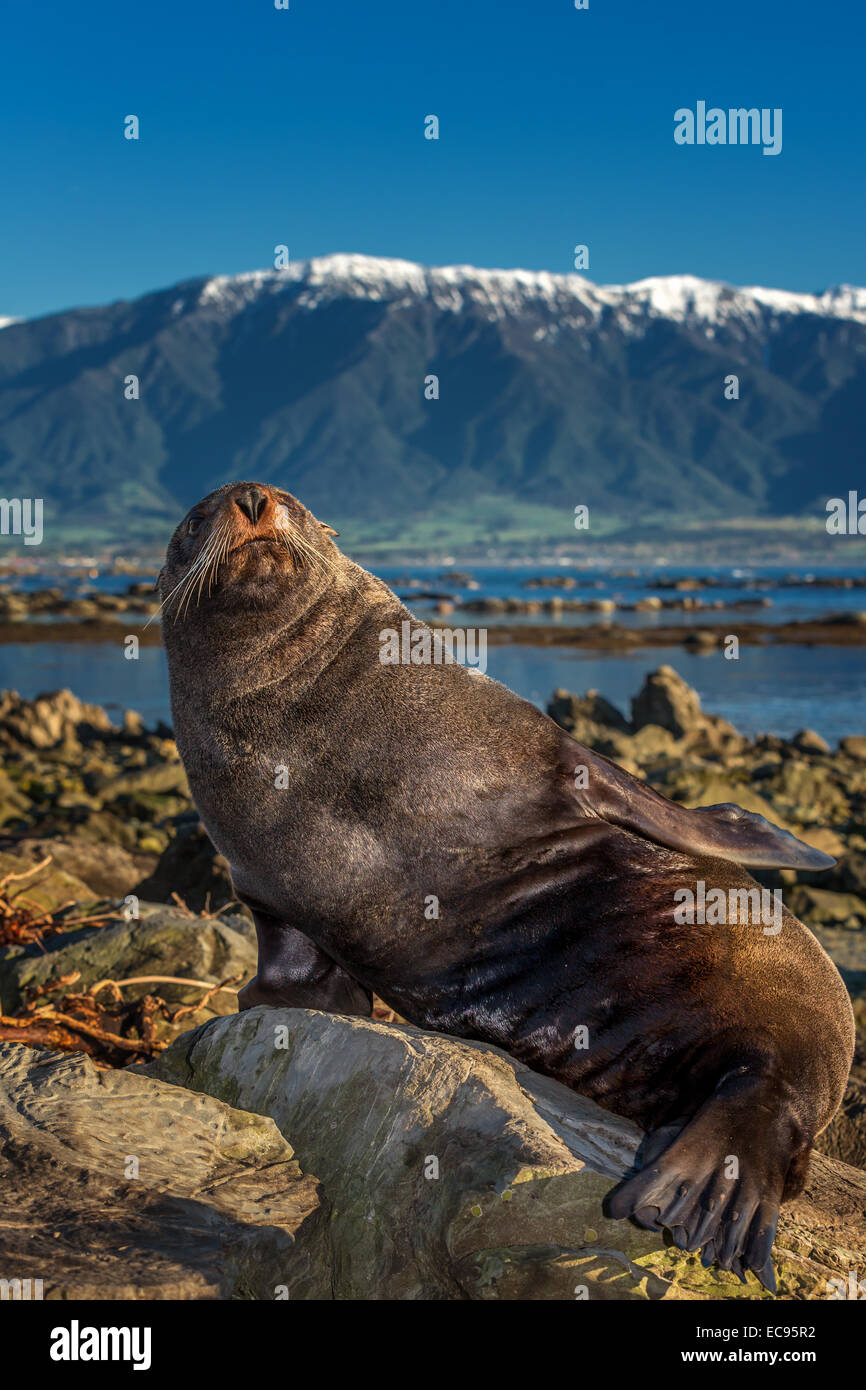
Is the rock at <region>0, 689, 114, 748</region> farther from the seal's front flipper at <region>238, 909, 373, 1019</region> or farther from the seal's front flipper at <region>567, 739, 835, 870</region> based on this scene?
the seal's front flipper at <region>567, 739, 835, 870</region>

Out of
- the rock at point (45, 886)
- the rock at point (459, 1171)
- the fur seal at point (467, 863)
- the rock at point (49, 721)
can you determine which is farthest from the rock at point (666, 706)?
the rock at point (459, 1171)

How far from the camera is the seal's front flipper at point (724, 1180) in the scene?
3764 millimetres

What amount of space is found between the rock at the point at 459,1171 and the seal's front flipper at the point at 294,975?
552mm

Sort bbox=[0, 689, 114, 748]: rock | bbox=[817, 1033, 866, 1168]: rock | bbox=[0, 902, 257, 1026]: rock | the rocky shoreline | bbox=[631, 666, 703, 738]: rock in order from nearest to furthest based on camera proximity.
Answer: the rocky shoreline
bbox=[817, 1033, 866, 1168]: rock
bbox=[0, 902, 257, 1026]: rock
bbox=[0, 689, 114, 748]: rock
bbox=[631, 666, 703, 738]: rock

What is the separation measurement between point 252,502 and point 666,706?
17767 millimetres

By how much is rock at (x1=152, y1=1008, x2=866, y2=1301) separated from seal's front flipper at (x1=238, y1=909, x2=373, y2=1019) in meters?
0.55

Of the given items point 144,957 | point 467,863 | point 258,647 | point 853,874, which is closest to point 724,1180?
point 467,863

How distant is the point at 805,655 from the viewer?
42.0 meters

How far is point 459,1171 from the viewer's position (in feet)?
12.7

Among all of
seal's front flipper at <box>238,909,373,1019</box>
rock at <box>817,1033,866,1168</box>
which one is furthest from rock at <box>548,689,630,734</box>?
seal's front flipper at <box>238,909,373,1019</box>

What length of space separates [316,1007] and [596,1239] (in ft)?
6.15

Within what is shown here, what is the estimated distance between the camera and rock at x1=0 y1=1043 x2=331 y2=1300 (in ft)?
11.1
